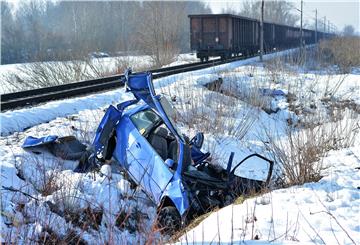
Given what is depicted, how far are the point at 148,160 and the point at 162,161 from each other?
0.29m

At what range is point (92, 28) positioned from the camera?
71.6 meters

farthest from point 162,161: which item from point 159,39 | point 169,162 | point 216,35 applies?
point 159,39

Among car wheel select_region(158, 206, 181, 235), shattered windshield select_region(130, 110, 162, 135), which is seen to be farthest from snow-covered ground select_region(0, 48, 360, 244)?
shattered windshield select_region(130, 110, 162, 135)

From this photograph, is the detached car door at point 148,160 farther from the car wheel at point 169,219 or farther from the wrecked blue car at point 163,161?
the car wheel at point 169,219

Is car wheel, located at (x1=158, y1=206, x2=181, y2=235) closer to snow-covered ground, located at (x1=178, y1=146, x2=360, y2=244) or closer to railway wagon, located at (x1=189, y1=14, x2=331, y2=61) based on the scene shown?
snow-covered ground, located at (x1=178, y1=146, x2=360, y2=244)

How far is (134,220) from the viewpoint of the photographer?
6.11m

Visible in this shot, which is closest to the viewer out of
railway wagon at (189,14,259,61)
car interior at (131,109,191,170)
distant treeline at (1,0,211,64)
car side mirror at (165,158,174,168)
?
car side mirror at (165,158,174,168)

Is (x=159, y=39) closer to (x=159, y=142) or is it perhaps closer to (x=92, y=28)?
(x=159, y=142)

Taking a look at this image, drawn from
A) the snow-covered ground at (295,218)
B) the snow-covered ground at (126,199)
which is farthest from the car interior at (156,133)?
the snow-covered ground at (295,218)

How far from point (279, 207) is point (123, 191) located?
7.88 feet

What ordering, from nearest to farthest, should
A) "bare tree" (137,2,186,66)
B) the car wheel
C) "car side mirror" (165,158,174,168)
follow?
the car wheel
"car side mirror" (165,158,174,168)
"bare tree" (137,2,186,66)

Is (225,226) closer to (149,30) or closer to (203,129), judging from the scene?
(203,129)

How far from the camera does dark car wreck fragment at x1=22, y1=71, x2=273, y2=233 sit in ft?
18.9

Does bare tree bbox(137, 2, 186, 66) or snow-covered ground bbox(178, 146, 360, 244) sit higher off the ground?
bare tree bbox(137, 2, 186, 66)
